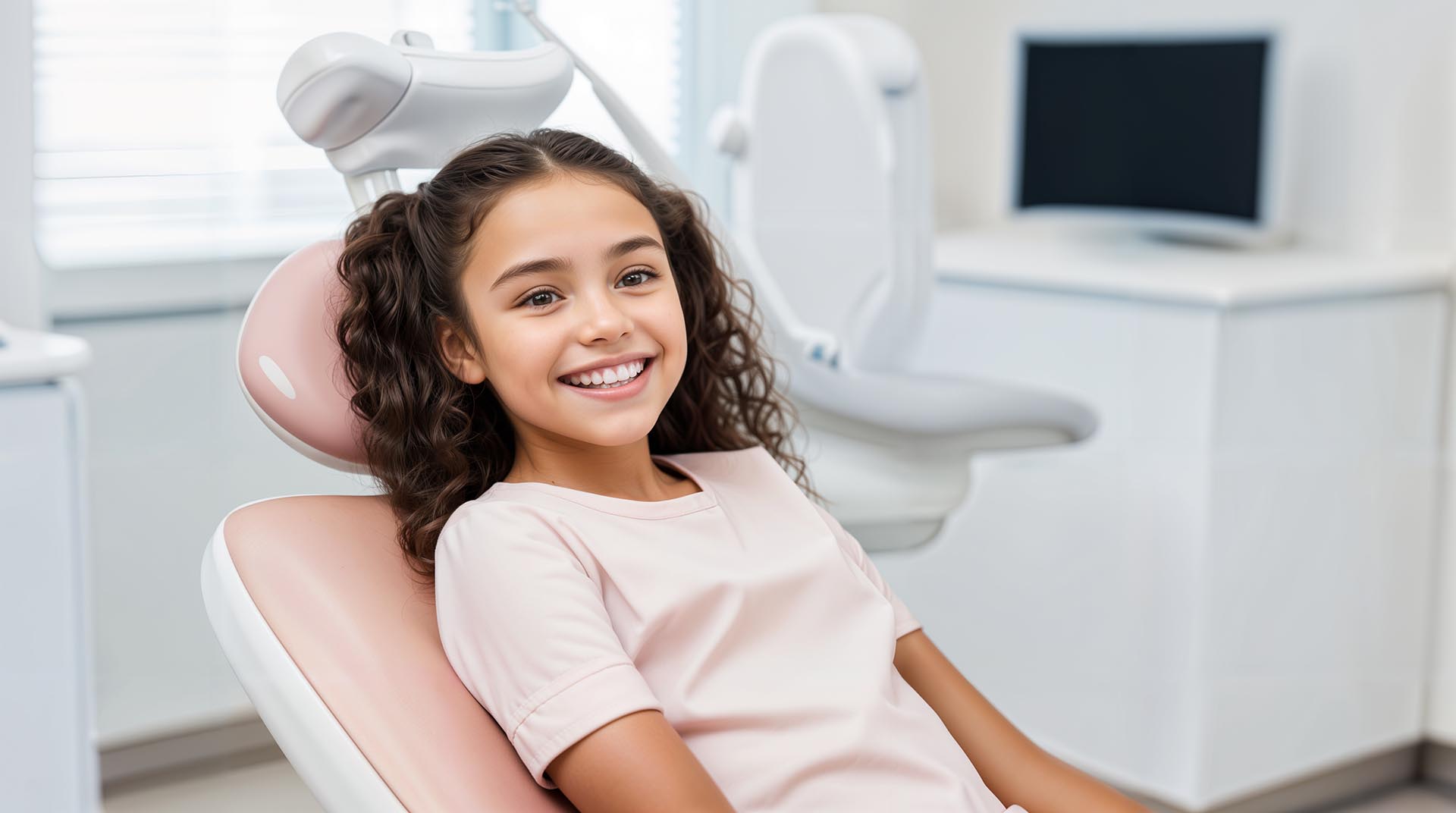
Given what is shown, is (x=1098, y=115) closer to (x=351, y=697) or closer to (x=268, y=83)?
(x=268, y=83)

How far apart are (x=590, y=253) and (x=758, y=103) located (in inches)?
34.4

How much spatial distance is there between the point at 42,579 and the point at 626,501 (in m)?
0.57

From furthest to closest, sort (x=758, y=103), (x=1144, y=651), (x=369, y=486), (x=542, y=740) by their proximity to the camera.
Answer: (x=1144, y=651) → (x=758, y=103) → (x=369, y=486) → (x=542, y=740)

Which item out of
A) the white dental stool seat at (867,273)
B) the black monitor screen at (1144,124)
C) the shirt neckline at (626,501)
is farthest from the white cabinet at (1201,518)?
the shirt neckline at (626,501)

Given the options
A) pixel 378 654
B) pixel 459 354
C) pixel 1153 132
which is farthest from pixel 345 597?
pixel 1153 132

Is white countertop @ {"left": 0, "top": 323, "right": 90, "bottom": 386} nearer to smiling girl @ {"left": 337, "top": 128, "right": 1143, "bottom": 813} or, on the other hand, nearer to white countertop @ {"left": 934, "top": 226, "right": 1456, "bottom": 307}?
smiling girl @ {"left": 337, "top": 128, "right": 1143, "bottom": 813}

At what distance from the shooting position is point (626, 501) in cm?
80

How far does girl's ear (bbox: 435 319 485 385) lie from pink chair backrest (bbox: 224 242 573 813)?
0.21ft

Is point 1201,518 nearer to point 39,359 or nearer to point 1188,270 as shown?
point 1188,270

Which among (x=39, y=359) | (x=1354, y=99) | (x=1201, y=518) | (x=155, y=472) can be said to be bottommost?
(x=1201, y=518)

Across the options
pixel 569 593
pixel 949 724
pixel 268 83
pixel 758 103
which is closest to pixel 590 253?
pixel 569 593

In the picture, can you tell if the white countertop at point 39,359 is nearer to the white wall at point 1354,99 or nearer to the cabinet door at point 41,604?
the cabinet door at point 41,604

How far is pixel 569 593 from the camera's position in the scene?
27.9 inches

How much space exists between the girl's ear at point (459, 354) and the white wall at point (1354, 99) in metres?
1.19
